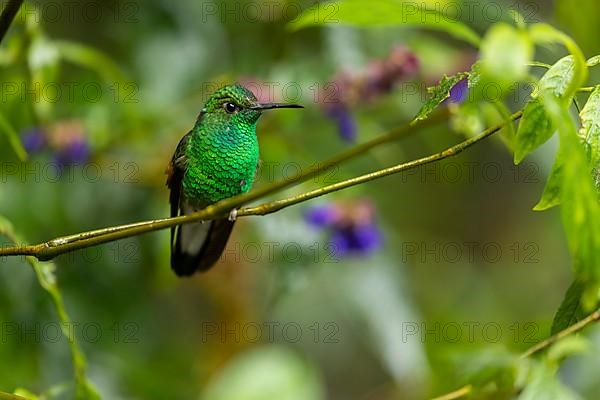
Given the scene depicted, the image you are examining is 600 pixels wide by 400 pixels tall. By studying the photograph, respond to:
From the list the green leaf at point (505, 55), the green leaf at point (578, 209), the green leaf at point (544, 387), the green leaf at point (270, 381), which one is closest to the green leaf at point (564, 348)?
the green leaf at point (544, 387)

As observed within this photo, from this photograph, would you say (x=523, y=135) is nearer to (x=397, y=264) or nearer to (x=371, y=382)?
(x=397, y=264)

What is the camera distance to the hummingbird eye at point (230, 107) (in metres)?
1.61

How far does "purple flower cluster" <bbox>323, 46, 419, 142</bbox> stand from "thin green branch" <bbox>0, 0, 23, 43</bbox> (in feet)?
3.93

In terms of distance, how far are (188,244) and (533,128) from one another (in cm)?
93

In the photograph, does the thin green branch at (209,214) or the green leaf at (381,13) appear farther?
the green leaf at (381,13)

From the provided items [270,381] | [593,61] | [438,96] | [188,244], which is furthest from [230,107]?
[593,61]

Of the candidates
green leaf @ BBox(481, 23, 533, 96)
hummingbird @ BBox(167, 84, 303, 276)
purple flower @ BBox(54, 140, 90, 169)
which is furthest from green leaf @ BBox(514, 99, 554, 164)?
purple flower @ BBox(54, 140, 90, 169)

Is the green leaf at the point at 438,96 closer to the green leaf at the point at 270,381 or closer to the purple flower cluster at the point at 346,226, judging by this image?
the green leaf at the point at 270,381

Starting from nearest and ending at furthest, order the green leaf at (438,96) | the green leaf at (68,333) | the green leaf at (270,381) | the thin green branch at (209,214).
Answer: the thin green branch at (209,214) → the green leaf at (438,96) → the green leaf at (68,333) → the green leaf at (270,381)

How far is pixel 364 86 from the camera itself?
234cm

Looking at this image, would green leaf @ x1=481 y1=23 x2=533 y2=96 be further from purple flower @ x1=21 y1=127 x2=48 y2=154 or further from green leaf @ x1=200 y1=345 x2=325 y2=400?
purple flower @ x1=21 y1=127 x2=48 y2=154

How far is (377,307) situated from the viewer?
261 cm

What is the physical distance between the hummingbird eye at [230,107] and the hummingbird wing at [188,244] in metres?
0.09

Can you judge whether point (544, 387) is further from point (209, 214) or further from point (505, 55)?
point (505, 55)
